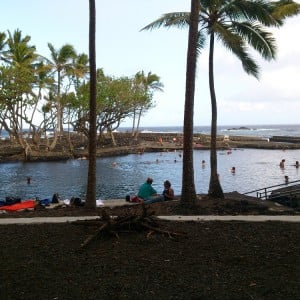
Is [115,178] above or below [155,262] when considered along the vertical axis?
below

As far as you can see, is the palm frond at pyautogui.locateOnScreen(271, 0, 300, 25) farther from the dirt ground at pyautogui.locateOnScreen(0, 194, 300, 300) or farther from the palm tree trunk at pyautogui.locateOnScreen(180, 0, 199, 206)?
the dirt ground at pyautogui.locateOnScreen(0, 194, 300, 300)

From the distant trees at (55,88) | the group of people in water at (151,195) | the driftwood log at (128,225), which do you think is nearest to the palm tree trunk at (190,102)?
the group of people in water at (151,195)

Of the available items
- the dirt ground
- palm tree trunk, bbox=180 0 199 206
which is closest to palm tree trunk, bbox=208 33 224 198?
palm tree trunk, bbox=180 0 199 206

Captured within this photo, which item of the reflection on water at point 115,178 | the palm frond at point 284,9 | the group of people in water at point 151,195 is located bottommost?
the reflection on water at point 115,178

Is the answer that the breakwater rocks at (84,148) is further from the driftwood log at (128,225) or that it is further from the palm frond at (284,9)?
the driftwood log at (128,225)

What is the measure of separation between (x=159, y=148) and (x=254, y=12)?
54.5 meters

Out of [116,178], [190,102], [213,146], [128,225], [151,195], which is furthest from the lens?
[116,178]

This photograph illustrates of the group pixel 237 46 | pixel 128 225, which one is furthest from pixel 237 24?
pixel 128 225

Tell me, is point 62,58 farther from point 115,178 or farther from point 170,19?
point 170,19

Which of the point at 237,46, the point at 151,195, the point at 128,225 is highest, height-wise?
the point at 237,46

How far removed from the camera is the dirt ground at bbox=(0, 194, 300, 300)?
589 cm

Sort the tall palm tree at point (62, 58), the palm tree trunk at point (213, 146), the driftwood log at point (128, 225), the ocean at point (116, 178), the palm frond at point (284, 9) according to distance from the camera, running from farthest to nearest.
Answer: the tall palm tree at point (62, 58) → the ocean at point (116, 178) → the palm tree trunk at point (213, 146) → the palm frond at point (284, 9) → the driftwood log at point (128, 225)

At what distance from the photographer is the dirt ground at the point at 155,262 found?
5.89m

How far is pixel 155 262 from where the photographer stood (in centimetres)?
716
